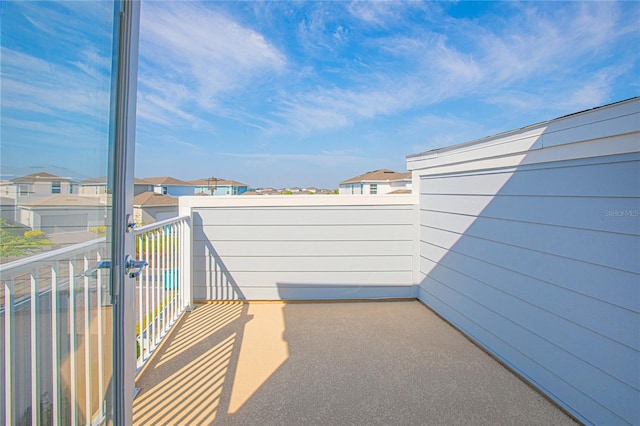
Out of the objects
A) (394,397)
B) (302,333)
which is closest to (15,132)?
(394,397)

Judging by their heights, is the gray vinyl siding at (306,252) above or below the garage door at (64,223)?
below

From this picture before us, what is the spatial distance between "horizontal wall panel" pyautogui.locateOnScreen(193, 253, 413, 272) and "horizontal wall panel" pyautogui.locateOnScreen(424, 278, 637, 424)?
1.05 metres

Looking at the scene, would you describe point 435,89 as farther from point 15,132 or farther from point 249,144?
point 15,132

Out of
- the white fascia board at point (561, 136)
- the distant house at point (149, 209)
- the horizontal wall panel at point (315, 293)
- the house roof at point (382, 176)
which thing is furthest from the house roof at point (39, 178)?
the house roof at point (382, 176)

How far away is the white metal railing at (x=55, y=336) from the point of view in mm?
757

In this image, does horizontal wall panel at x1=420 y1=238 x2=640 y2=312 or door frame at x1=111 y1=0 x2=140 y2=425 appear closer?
door frame at x1=111 y1=0 x2=140 y2=425

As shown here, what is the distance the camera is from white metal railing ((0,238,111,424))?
2.48ft

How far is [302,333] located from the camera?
303 cm

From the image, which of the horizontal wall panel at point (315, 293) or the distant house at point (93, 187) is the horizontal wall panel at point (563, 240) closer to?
the horizontal wall panel at point (315, 293)

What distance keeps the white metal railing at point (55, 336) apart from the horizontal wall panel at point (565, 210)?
2203 mm

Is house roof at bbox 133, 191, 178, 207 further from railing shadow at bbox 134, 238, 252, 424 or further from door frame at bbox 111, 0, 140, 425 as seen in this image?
door frame at bbox 111, 0, 140, 425

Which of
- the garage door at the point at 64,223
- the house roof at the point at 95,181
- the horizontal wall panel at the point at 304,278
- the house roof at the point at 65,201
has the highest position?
the house roof at the point at 95,181

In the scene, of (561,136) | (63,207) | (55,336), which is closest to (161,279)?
(55,336)

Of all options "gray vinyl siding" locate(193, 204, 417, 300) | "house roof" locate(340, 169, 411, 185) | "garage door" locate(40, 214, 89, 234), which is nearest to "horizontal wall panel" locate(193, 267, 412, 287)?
"gray vinyl siding" locate(193, 204, 417, 300)
